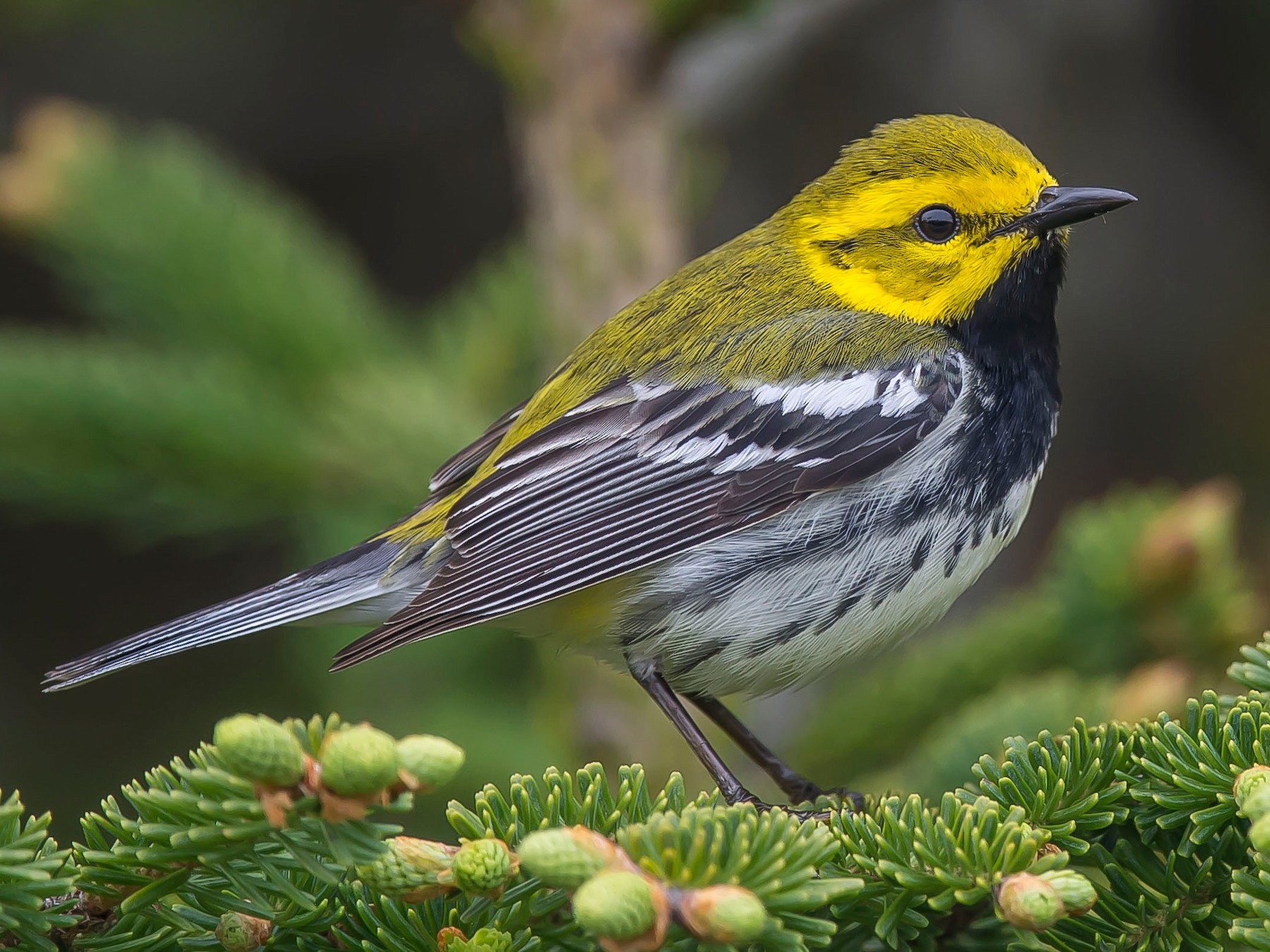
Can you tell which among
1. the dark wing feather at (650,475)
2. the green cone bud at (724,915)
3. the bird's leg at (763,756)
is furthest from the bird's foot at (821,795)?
the green cone bud at (724,915)

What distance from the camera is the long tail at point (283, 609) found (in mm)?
2422

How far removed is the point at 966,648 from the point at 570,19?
6.15ft

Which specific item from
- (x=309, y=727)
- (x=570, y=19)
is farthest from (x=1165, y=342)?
(x=309, y=727)

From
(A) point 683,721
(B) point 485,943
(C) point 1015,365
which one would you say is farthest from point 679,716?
(B) point 485,943

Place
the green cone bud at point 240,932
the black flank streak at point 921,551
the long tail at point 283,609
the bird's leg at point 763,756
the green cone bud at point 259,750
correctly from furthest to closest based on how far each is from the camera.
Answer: the bird's leg at point 763,756 < the black flank streak at point 921,551 < the long tail at point 283,609 < the green cone bud at point 240,932 < the green cone bud at point 259,750

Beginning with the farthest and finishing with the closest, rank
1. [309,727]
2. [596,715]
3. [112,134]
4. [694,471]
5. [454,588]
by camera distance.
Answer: [112,134] → [596,715] → [694,471] → [454,588] → [309,727]

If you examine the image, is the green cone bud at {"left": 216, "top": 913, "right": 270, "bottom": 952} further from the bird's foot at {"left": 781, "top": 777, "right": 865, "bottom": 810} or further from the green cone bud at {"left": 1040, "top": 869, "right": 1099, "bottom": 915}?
the bird's foot at {"left": 781, "top": 777, "right": 865, "bottom": 810}

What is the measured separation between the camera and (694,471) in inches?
109

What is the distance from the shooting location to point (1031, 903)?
1.31 meters

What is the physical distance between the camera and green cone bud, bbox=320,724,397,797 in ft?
3.79

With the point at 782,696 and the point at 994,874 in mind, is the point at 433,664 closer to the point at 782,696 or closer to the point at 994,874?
the point at 782,696

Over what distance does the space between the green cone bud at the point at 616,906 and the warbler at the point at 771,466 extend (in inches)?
51.0

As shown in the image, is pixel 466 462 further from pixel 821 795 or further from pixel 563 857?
pixel 563 857

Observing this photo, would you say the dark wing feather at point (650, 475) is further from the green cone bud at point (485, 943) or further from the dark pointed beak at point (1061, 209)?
the green cone bud at point (485, 943)
